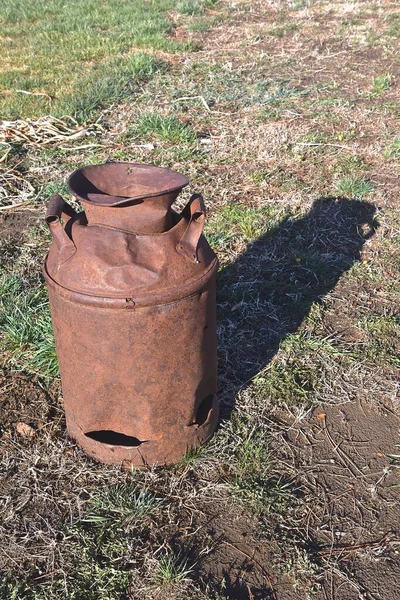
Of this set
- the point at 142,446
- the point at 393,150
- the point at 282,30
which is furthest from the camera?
the point at 282,30

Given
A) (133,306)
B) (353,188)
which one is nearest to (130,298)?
(133,306)

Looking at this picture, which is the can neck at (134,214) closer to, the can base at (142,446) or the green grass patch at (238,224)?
the can base at (142,446)

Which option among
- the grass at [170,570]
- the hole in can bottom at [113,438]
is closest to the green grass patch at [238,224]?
the hole in can bottom at [113,438]

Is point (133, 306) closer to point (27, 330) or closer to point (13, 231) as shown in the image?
point (27, 330)

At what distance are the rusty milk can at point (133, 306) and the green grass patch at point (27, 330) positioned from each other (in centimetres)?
78

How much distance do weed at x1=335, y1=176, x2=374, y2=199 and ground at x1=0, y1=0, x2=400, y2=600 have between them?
22mm

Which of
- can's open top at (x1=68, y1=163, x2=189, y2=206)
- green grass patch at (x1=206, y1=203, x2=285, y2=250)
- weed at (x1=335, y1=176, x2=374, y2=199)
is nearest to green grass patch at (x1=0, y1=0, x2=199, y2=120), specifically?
green grass patch at (x1=206, y1=203, x2=285, y2=250)

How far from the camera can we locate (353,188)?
5.53m

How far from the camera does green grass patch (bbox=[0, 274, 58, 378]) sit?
3699mm

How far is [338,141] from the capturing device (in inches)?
257

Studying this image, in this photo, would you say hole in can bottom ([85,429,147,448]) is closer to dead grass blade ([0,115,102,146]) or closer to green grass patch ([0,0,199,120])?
dead grass blade ([0,115,102,146])

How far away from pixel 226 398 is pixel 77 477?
3.06 feet

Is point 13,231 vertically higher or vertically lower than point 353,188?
lower

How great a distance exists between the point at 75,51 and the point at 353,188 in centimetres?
601
